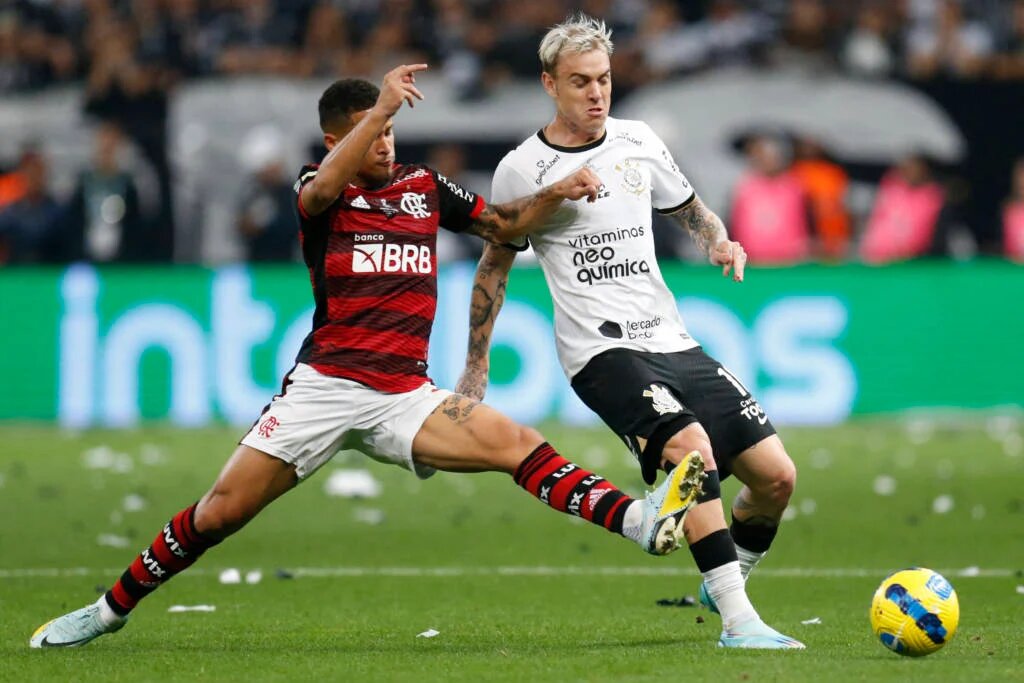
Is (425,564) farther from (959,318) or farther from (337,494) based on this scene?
(959,318)

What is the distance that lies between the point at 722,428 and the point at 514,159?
1.45 meters

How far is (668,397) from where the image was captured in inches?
278

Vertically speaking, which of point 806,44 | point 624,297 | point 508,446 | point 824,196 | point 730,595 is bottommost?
point 824,196

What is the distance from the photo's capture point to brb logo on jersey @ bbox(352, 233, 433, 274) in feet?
23.2

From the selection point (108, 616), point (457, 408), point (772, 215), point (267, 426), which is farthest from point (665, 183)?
point (772, 215)

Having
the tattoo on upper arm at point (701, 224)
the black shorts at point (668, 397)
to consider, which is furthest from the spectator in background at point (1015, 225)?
the black shorts at point (668, 397)

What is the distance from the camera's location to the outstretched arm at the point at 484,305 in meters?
7.55

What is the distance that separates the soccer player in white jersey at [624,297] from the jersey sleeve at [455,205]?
270 millimetres

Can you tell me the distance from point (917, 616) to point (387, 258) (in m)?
2.42

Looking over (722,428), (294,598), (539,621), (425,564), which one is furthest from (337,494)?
(722,428)

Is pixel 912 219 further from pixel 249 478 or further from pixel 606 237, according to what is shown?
pixel 249 478

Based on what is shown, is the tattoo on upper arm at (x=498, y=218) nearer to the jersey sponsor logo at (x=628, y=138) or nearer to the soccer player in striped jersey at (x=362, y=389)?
the soccer player in striped jersey at (x=362, y=389)

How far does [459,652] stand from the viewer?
687cm

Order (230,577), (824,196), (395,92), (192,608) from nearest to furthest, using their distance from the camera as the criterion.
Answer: (395,92) → (192,608) → (230,577) → (824,196)
